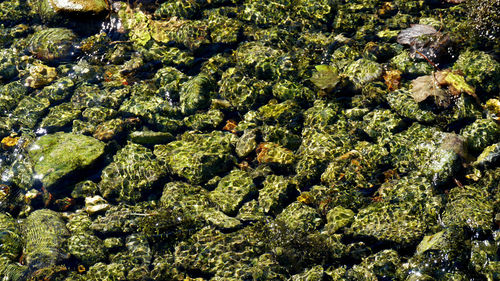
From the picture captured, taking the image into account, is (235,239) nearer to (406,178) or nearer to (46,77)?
(406,178)

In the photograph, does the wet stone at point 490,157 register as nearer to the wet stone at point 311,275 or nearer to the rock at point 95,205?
the wet stone at point 311,275

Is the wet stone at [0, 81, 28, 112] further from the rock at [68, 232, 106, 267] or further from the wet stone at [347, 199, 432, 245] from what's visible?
the wet stone at [347, 199, 432, 245]

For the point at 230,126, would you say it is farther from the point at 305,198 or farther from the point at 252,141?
the point at 305,198

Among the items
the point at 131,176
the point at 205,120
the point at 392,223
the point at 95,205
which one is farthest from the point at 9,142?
the point at 392,223

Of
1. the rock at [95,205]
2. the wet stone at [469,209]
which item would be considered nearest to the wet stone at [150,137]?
the rock at [95,205]

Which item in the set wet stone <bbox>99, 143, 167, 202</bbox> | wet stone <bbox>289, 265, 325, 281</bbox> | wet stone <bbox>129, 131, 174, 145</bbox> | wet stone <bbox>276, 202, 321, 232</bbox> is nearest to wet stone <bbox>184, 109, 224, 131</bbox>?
wet stone <bbox>129, 131, 174, 145</bbox>

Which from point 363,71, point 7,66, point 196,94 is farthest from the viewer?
point 7,66
